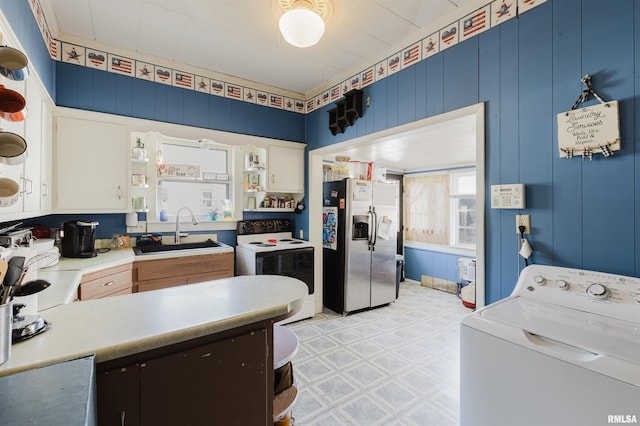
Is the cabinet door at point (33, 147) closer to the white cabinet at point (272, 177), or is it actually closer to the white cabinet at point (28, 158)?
the white cabinet at point (28, 158)

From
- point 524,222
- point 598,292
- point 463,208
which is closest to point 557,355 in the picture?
point 598,292

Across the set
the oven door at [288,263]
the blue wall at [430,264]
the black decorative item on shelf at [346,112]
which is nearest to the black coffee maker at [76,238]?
the oven door at [288,263]

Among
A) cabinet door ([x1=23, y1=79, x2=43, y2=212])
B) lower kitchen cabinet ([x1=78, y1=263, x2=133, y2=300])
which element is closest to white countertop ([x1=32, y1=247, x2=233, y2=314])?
lower kitchen cabinet ([x1=78, y1=263, x2=133, y2=300])

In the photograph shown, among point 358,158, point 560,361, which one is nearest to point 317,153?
point 358,158

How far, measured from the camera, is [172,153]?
10.8 ft

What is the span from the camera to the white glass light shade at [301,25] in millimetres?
1620

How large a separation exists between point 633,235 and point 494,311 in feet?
2.49

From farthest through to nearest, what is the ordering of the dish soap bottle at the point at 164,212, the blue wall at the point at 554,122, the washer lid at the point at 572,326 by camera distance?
the dish soap bottle at the point at 164,212, the blue wall at the point at 554,122, the washer lid at the point at 572,326

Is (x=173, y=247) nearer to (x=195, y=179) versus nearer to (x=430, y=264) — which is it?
(x=195, y=179)

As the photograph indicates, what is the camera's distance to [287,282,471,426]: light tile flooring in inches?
78.5

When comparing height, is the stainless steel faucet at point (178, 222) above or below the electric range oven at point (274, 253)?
above

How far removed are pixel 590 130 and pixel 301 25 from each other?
161 cm

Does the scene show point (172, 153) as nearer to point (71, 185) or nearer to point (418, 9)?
point (71, 185)

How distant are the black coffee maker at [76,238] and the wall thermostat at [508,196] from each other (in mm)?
3112
